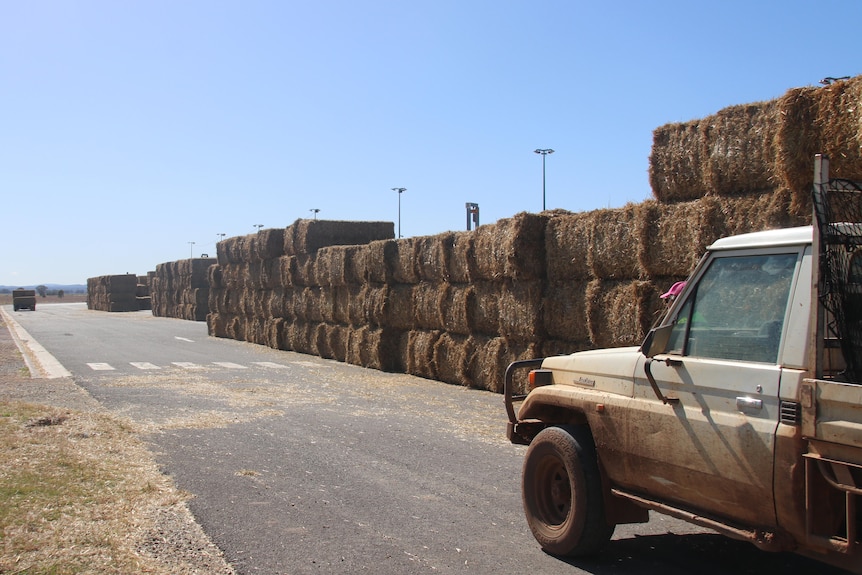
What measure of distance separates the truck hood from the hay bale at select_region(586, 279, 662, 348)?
546 cm

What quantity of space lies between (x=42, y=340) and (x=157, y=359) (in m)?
10.5

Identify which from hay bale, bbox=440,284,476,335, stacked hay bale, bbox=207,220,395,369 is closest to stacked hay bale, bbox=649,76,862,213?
hay bale, bbox=440,284,476,335

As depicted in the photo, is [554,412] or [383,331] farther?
[383,331]

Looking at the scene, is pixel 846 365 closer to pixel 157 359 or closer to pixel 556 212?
pixel 556 212

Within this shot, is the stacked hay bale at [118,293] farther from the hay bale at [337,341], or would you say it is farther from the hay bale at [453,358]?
the hay bale at [453,358]

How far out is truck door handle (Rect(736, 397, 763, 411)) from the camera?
4.14m

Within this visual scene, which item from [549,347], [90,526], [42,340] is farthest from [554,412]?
[42,340]

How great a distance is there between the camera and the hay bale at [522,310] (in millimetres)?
13578

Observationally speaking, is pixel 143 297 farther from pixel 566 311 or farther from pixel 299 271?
pixel 566 311

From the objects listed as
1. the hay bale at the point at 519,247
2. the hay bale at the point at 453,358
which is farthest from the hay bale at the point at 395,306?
the hay bale at the point at 519,247

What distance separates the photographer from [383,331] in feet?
62.2

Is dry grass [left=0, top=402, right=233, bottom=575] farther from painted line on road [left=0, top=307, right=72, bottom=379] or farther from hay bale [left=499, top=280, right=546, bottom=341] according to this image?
painted line on road [left=0, top=307, right=72, bottom=379]

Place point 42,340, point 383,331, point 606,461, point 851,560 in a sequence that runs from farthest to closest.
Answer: point 42,340
point 383,331
point 606,461
point 851,560

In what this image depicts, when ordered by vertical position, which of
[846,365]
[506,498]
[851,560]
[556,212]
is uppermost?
[556,212]
